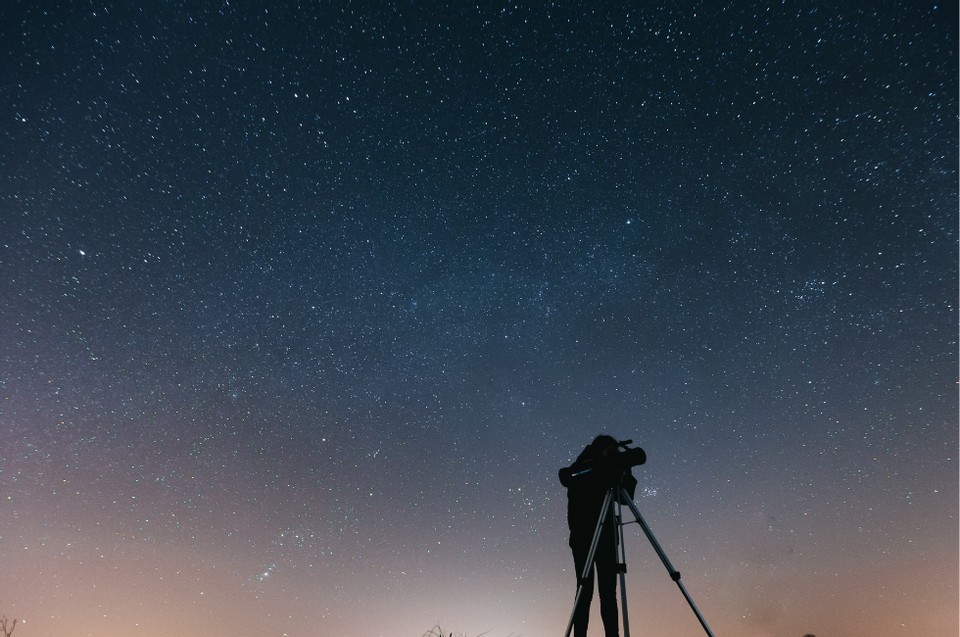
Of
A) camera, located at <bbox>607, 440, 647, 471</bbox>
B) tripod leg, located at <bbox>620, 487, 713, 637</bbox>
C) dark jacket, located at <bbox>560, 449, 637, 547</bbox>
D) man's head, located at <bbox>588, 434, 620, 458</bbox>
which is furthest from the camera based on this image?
man's head, located at <bbox>588, 434, 620, 458</bbox>

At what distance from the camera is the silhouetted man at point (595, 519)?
333cm

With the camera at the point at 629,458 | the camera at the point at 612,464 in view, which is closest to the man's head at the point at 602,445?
the camera at the point at 612,464

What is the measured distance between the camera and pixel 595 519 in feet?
12.3

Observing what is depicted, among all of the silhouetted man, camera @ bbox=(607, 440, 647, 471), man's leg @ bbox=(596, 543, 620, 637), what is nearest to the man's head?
the silhouetted man

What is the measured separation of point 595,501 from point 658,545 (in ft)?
2.75

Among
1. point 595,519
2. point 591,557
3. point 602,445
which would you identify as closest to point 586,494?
point 595,519

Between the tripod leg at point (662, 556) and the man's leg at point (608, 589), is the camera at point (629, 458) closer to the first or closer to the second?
the tripod leg at point (662, 556)

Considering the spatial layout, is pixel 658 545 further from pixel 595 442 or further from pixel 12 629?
pixel 12 629

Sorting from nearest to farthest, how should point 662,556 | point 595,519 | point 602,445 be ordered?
point 662,556 < point 595,519 < point 602,445

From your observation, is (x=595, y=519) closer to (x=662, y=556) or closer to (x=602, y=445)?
(x=602, y=445)

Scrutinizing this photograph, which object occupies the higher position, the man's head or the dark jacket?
the man's head

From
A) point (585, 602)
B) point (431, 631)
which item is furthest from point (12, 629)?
point (585, 602)

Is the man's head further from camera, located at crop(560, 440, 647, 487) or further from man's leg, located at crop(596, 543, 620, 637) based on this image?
man's leg, located at crop(596, 543, 620, 637)

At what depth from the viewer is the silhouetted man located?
10.9ft
